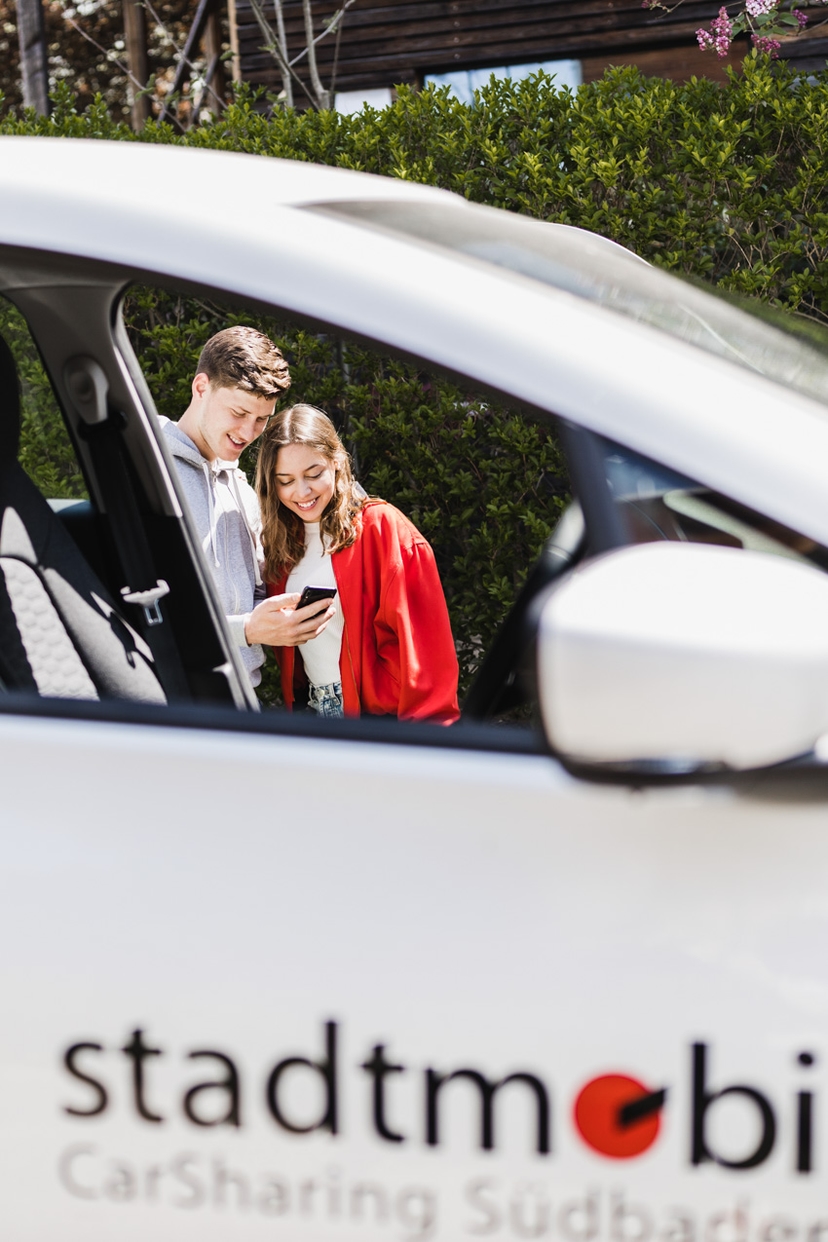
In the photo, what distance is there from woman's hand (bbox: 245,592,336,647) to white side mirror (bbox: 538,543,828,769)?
168 cm

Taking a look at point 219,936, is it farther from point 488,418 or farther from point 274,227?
point 488,418

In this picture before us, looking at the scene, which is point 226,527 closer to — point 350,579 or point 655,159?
point 350,579

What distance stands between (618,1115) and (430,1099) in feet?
0.54

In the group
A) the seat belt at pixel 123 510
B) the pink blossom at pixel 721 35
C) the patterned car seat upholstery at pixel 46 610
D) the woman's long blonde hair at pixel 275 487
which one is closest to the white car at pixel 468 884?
the patterned car seat upholstery at pixel 46 610

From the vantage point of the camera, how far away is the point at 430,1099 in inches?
41.9

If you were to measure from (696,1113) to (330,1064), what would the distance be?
0.32 metres

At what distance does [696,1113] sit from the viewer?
3.41 ft

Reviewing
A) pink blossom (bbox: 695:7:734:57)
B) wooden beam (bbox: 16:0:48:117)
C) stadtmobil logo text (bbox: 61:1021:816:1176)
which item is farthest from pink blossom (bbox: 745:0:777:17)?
wooden beam (bbox: 16:0:48:117)

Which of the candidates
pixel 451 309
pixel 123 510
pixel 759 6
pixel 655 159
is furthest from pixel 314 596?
pixel 759 6

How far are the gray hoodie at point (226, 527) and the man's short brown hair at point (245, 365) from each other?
20 centimetres

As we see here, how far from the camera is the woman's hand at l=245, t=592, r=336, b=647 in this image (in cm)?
265

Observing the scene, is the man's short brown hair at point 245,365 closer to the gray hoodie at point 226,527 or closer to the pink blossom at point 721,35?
the gray hoodie at point 226,527

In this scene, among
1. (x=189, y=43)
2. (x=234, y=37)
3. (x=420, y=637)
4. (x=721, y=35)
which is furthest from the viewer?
(x=234, y=37)

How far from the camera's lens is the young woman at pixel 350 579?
2.67 metres
